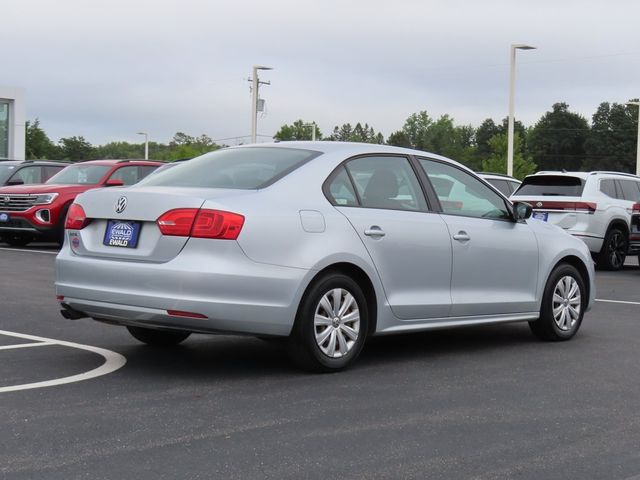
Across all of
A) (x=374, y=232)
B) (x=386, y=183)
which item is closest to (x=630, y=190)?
(x=386, y=183)

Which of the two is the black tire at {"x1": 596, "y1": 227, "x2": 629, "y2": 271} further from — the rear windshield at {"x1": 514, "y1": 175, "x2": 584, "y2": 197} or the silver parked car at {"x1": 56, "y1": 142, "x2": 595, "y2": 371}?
the silver parked car at {"x1": 56, "y1": 142, "x2": 595, "y2": 371}

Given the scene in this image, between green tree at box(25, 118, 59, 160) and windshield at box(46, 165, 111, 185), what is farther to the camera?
green tree at box(25, 118, 59, 160)

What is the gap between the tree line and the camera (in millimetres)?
123750

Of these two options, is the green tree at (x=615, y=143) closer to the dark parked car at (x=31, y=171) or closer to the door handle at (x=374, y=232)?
the dark parked car at (x=31, y=171)

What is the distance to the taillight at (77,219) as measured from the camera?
6.91 metres

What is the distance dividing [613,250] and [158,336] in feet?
39.2

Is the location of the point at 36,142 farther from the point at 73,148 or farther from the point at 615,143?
the point at 615,143

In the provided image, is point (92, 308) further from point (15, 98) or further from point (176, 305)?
point (15, 98)

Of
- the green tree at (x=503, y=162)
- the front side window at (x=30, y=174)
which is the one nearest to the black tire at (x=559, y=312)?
the front side window at (x=30, y=174)

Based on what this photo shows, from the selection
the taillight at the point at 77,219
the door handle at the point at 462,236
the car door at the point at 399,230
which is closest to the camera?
the taillight at the point at 77,219

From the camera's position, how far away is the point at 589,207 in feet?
57.0

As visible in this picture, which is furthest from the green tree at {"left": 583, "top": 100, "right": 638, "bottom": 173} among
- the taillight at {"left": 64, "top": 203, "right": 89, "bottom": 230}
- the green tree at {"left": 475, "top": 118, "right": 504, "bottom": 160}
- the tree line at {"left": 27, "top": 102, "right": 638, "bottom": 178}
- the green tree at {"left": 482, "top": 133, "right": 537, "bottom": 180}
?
the taillight at {"left": 64, "top": 203, "right": 89, "bottom": 230}

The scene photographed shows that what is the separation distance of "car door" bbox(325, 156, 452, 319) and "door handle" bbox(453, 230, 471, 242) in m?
0.11

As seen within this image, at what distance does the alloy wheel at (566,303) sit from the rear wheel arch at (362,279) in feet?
7.32
